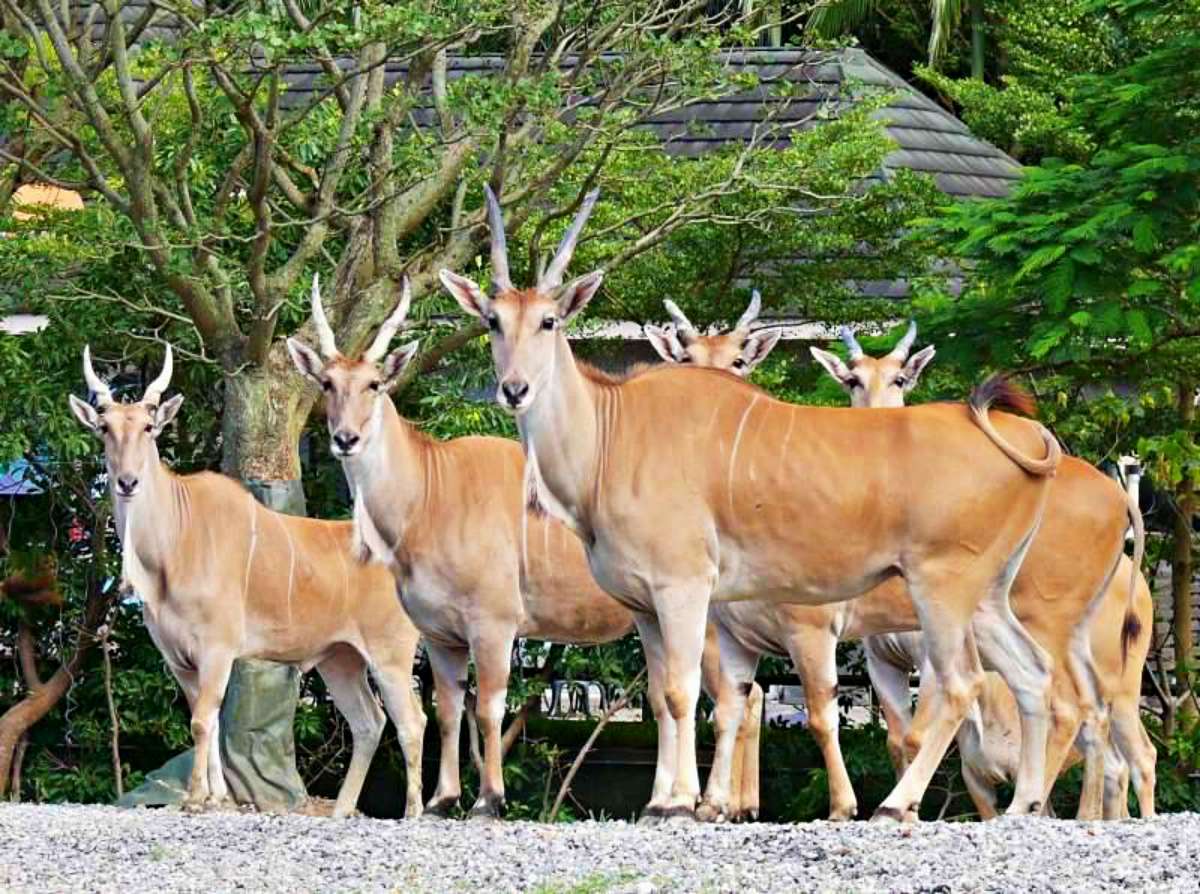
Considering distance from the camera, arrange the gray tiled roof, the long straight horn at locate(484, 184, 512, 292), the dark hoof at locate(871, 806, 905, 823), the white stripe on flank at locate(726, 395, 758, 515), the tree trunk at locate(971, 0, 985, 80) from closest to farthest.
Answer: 1. the dark hoof at locate(871, 806, 905, 823)
2. the white stripe on flank at locate(726, 395, 758, 515)
3. the long straight horn at locate(484, 184, 512, 292)
4. the gray tiled roof
5. the tree trunk at locate(971, 0, 985, 80)

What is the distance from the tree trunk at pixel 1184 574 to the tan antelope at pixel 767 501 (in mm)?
4715

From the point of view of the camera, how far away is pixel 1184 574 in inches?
555

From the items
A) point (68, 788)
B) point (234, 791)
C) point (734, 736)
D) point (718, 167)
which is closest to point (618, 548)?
point (734, 736)

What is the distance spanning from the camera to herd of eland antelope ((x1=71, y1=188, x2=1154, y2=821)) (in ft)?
30.2

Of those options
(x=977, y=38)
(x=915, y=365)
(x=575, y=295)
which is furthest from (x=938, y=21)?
(x=575, y=295)

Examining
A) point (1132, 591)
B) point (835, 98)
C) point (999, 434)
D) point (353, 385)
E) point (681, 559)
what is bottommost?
point (1132, 591)

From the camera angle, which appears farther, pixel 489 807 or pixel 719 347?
pixel 719 347

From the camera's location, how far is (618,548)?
30.3 ft

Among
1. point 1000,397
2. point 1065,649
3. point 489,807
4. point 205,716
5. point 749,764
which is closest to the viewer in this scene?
point 1000,397

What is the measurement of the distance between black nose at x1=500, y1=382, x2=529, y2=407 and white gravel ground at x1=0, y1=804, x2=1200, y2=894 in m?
1.54

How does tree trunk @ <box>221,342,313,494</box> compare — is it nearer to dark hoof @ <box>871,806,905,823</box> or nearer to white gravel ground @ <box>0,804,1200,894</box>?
white gravel ground @ <box>0,804,1200,894</box>

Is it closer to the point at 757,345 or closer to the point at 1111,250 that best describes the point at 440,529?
the point at 757,345

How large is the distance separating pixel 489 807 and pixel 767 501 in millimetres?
1986

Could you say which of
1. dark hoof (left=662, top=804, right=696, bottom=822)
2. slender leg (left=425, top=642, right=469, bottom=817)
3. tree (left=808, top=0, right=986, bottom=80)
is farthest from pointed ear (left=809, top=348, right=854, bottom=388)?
tree (left=808, top=0, right=986, bottom=80)
